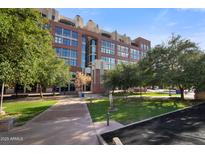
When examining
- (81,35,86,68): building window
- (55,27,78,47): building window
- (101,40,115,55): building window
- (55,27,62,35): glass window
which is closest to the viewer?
(55,27,62,35): glass window

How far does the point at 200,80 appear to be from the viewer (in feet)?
59.3

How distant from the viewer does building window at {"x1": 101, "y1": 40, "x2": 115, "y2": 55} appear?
56.4m

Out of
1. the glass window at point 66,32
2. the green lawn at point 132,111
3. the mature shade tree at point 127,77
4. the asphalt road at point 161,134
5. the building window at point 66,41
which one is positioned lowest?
the asphalt road at point 161,134

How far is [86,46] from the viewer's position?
54.9 m

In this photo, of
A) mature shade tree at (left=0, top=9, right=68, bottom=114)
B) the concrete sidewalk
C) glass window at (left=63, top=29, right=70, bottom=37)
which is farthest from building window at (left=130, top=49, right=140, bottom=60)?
the concrete sidewalk

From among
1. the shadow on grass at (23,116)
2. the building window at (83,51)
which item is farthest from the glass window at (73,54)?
the shadow on grass at (23,116)

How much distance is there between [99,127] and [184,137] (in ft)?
13.0

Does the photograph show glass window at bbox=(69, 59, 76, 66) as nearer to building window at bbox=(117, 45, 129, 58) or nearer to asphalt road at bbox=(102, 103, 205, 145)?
building window at bbox=(117, 45, 129, 58)

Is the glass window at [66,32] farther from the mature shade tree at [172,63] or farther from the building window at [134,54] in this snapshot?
the mature shade tree at [172,63]

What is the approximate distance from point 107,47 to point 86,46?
23.7ft

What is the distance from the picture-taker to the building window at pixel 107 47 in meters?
56.4

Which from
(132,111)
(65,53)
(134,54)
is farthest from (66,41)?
(132,111)

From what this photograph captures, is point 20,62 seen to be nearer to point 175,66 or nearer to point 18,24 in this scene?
point 18,24

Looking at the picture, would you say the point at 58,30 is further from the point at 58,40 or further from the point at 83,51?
the point at 83,51
